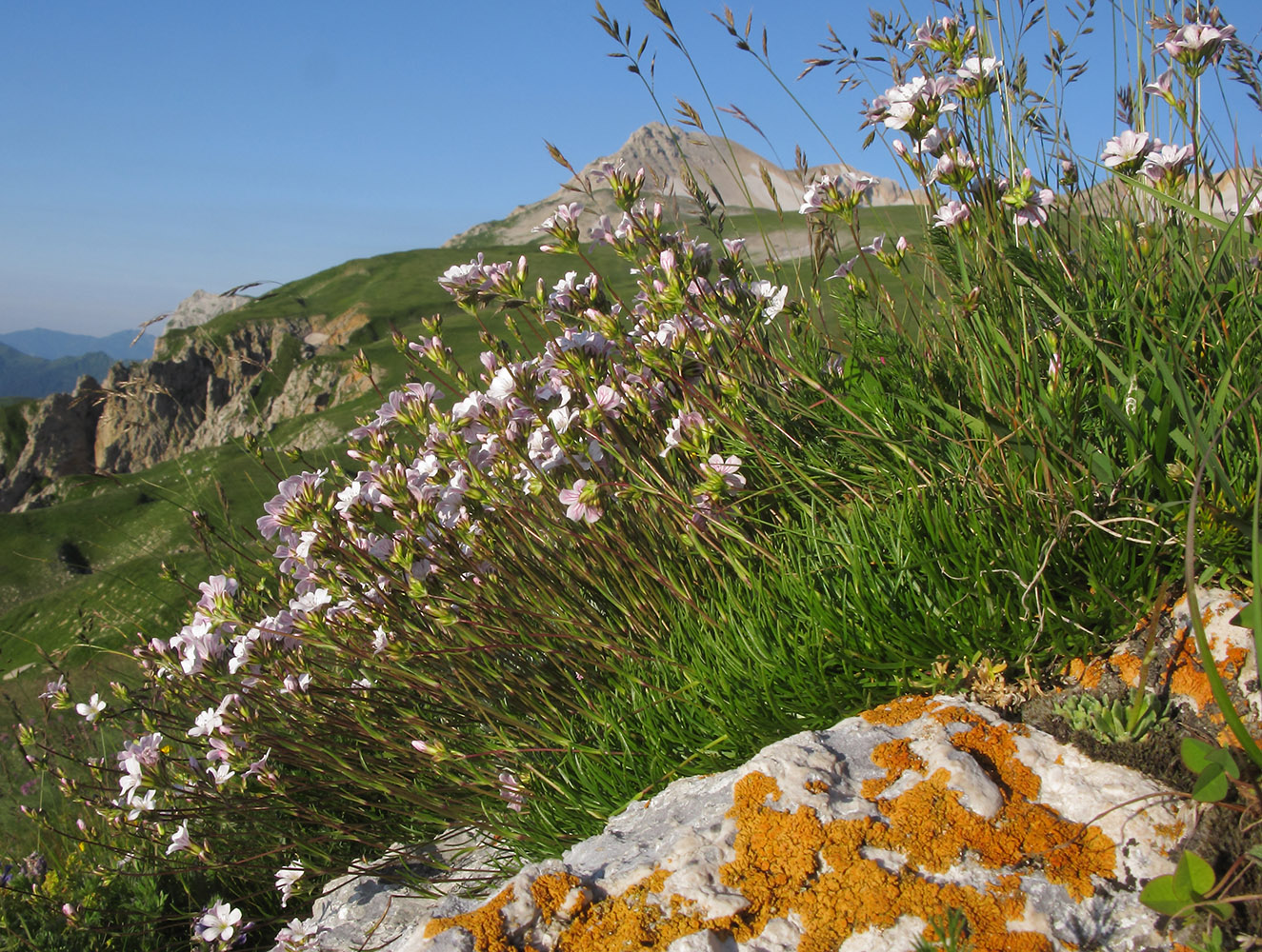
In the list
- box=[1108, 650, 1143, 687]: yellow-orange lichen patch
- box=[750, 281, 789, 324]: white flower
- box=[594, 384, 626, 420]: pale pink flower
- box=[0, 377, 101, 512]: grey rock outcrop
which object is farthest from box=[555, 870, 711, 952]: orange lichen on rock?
box=[0, 377, 101, 512]: grey rock outcrop

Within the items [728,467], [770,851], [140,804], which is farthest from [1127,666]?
[140,804]

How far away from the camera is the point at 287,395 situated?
7919cm

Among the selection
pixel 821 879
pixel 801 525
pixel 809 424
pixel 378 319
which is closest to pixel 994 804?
pixel 821 879

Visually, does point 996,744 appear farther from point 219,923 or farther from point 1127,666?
point 219,923

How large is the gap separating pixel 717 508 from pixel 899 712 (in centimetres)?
87

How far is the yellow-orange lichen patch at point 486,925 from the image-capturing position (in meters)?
1.66

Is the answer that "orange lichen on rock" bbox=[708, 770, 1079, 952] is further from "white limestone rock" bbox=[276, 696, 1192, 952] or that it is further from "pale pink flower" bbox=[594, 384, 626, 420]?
"pale pink flower" bbox=[594, 384, 626, 420]

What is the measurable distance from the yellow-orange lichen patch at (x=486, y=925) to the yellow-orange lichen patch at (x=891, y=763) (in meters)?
0.86

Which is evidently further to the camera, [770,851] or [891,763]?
[891,763]

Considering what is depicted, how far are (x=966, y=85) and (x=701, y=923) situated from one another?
2.35 metres

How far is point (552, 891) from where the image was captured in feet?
5.79

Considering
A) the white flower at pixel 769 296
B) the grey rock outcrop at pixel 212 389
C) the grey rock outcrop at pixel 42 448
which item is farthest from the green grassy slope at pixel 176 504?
the grey rock outcrop at pixel 42 448

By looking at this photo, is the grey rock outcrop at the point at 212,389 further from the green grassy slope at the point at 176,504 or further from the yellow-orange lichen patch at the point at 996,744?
the yellow-orange lichen patch at the point at 996,744

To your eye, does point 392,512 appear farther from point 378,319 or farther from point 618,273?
point 378,319
